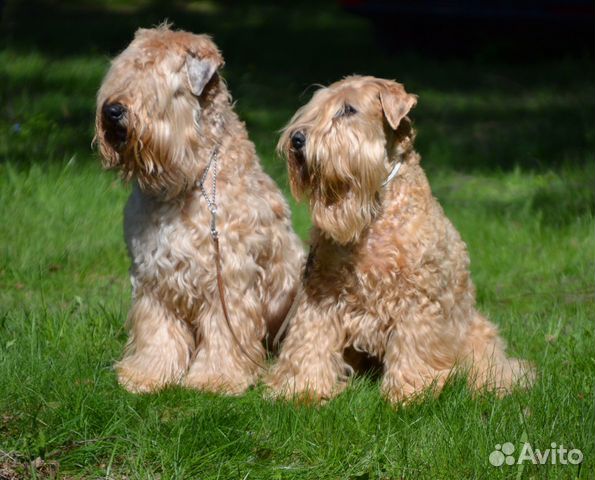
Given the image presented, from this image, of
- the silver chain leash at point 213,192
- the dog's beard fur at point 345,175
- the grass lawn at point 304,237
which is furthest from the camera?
the silver chain leash at point 213,192

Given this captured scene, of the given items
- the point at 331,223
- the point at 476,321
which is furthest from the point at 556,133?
the point at 331,223

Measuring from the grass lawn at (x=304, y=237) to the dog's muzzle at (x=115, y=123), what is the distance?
43.8 inches

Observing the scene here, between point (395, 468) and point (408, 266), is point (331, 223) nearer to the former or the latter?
point (408, 266)

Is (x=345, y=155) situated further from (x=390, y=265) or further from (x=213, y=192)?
(x=213, y=192)

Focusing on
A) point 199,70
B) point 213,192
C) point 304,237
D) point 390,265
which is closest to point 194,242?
point 213,192

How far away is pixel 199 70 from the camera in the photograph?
5.44m

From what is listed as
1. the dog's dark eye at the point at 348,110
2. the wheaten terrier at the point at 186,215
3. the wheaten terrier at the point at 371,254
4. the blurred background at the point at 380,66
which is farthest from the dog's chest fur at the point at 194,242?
the blurred background at the point at 380,66

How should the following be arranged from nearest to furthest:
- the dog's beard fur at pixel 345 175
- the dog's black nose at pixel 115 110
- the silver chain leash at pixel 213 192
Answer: the dog's beard fur at pixel 345 175 → the dog's black nose at pixel 115 110 → the silver chain leash at pixel 213 192

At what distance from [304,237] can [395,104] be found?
3.05 m

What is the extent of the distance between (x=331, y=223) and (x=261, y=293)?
→ 74 cm

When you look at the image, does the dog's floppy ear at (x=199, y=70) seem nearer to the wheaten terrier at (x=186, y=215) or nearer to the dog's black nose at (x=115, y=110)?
the wheaten terrier at (x=186, y=215)

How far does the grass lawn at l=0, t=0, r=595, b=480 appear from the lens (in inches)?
181

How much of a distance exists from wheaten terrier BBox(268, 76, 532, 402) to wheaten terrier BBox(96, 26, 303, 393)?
34 centimetres

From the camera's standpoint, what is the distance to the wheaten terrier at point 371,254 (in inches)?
200
